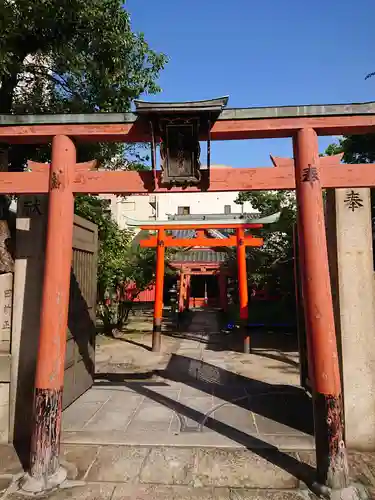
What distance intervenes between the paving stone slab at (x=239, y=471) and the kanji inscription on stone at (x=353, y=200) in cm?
313

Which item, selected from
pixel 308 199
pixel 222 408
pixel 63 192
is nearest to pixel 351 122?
pixel 308 199

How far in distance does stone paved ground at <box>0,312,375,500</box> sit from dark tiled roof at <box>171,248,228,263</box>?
12.1 m

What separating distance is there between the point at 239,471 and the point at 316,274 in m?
2.17

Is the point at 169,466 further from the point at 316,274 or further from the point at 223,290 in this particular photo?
the point at 223,290

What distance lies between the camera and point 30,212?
4473 mm

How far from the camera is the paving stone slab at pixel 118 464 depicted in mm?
3414

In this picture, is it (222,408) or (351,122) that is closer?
(351,122)

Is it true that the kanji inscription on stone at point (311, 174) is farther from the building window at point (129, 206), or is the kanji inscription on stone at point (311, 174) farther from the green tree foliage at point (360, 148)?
the building window at point (129, 206)

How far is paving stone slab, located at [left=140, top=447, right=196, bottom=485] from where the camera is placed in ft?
11.1

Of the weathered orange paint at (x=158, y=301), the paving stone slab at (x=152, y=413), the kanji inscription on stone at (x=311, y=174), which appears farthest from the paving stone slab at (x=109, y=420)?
the weathered orange paint at (x=158, y=301)

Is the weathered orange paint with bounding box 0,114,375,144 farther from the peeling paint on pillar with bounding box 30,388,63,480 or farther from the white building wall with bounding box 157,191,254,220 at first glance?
the white building wall with bounding box 157,191,254,220

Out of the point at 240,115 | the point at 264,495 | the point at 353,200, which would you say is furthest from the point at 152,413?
the point at 240,115

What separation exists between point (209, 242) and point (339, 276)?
7.80m

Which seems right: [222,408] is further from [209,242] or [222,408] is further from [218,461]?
[209,242]
